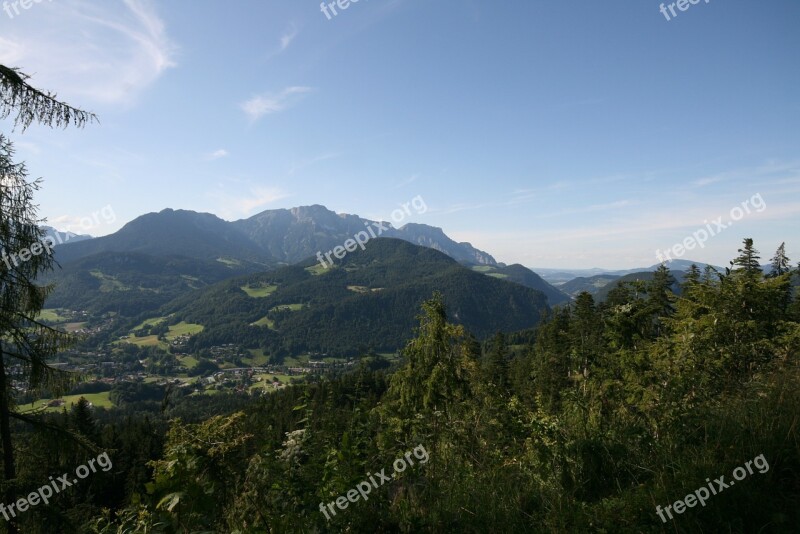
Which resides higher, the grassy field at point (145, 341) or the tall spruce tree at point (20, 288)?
the tall spruce tree at point (20, 288)

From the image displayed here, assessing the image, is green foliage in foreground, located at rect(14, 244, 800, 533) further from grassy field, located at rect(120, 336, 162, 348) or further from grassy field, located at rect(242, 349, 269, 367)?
grassy field, located at rect(120, 336, 162, 348)

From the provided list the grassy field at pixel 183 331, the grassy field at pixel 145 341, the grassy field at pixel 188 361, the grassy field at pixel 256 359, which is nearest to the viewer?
the grassy field at pixel 188 361

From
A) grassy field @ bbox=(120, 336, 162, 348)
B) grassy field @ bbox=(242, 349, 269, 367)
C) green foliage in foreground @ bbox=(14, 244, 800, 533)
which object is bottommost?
grassy field @ bbox=(242, 349, 269, 367)

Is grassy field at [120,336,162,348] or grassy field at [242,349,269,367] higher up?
grassy field at [120,336,162,348]

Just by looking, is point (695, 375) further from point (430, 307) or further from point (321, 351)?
point (321, 351)

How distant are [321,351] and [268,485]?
18215 centimetres

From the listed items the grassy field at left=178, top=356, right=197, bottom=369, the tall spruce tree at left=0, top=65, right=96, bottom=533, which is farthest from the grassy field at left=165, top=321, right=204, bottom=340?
the tall spruce tree at left=0, top=65, right=96, bottom=533

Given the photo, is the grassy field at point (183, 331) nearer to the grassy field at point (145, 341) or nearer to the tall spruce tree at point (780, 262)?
the grassy field at point (145, 341)

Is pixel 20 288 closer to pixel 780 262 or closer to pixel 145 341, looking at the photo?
pixel 780 262

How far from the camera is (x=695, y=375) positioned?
522cm

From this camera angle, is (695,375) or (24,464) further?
(24,464)

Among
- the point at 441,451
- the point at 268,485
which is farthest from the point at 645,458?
the point at 268,485

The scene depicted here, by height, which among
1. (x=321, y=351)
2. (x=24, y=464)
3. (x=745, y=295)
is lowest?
(x=321, y=351)

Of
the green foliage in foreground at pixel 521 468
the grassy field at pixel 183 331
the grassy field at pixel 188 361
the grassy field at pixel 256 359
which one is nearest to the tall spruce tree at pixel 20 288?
the green foliage in foreground at pixel 521 468
